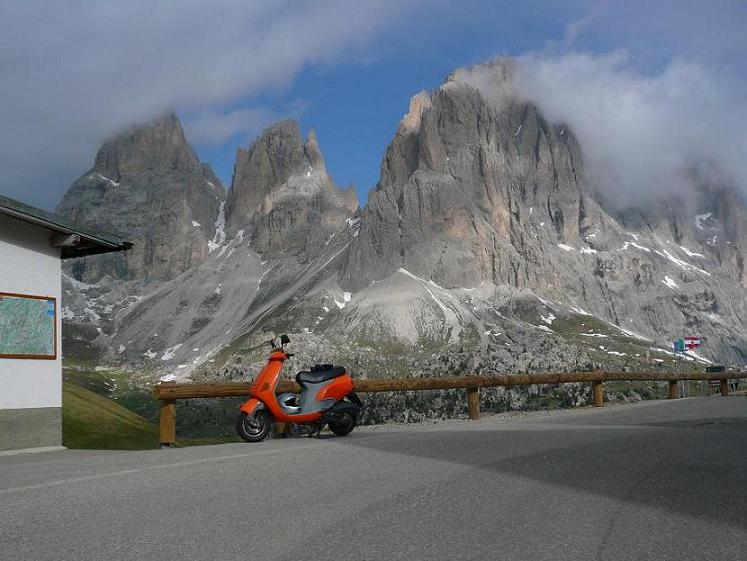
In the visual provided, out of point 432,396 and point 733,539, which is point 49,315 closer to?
point 733,539

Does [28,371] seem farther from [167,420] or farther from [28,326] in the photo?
[167,420]

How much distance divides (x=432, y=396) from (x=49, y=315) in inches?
1966

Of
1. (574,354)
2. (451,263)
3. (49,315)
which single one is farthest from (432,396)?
(451,263)

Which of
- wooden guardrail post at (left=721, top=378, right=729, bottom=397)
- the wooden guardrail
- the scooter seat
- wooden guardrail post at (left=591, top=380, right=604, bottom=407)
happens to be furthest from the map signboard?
wooden guardrail post at (left=721, top=378, right=729, bottom=397)

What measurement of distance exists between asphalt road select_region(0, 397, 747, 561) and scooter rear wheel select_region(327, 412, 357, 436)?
198 cm

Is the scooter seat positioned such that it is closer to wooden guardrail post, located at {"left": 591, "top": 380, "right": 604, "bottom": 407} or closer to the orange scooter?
the orange scooter

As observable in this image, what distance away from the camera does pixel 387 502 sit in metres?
7.02

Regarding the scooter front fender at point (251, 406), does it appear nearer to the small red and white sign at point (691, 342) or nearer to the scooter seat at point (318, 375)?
the scooter seat at point (318, 375)

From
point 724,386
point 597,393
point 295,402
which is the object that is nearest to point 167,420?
point 295,402

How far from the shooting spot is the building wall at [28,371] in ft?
42.4

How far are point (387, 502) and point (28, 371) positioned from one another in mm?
8523

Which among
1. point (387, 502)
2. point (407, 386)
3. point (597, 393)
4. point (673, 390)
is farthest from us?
point (673, 390)

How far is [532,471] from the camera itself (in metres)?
8.84

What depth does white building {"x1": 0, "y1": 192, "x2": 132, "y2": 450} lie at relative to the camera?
12961 millimetres
